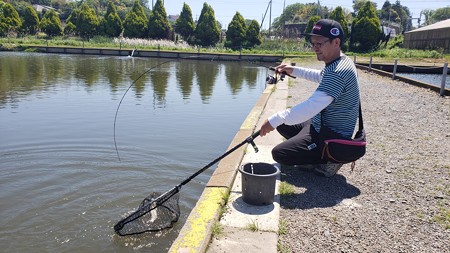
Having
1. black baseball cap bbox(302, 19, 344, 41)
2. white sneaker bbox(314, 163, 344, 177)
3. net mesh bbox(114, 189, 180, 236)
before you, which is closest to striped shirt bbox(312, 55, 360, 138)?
black baseball cap bbox(302, 19, 344, 41)

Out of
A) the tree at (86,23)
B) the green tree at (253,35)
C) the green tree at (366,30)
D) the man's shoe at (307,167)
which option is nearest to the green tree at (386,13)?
the green tree at (366,30)

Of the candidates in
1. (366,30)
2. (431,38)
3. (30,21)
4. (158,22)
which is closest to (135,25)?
(158,22)

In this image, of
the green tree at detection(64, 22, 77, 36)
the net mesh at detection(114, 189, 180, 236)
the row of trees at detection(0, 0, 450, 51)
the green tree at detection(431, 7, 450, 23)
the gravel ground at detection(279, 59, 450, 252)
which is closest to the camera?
the gravel ground at detection(279, 59, 450, 252)

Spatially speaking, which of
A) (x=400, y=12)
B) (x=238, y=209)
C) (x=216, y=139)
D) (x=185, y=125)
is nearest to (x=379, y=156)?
(x=238, y=209)

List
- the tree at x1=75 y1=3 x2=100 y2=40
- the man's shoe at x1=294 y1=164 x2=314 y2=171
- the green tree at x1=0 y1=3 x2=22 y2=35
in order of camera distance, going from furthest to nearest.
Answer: the tree at x1=75 y1=3 x2=100 y2=40
the green tree at x1=0 y1=3 x2=22 y2=35
the man's shoe at x1=294 y1=164 x2=314 y2=171

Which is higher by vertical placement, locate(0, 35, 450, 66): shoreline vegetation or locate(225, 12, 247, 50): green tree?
locate(225, 12, 247, 50): green tree

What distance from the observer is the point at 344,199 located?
371 cm

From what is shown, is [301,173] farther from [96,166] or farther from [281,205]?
[96,166]

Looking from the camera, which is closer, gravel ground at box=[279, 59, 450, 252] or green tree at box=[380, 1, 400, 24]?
gravel ground at box=[279, 59, 450, 252]

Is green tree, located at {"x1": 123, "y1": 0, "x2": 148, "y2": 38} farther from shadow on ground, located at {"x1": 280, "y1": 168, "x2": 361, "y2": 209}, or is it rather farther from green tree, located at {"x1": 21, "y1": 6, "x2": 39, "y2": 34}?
shadow on ground, located at {"x1": 280, "y1": 168, "x2": 361, "y2": 209}

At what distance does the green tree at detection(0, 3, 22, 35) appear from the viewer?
44.8m

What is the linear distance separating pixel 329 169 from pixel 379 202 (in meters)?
0.65

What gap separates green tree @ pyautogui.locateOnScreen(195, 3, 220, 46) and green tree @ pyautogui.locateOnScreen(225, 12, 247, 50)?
180cm

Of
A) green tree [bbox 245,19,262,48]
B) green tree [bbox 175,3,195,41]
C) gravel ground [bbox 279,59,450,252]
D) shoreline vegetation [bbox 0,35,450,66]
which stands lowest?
gravel ground [bbox 279,59,450,252]
